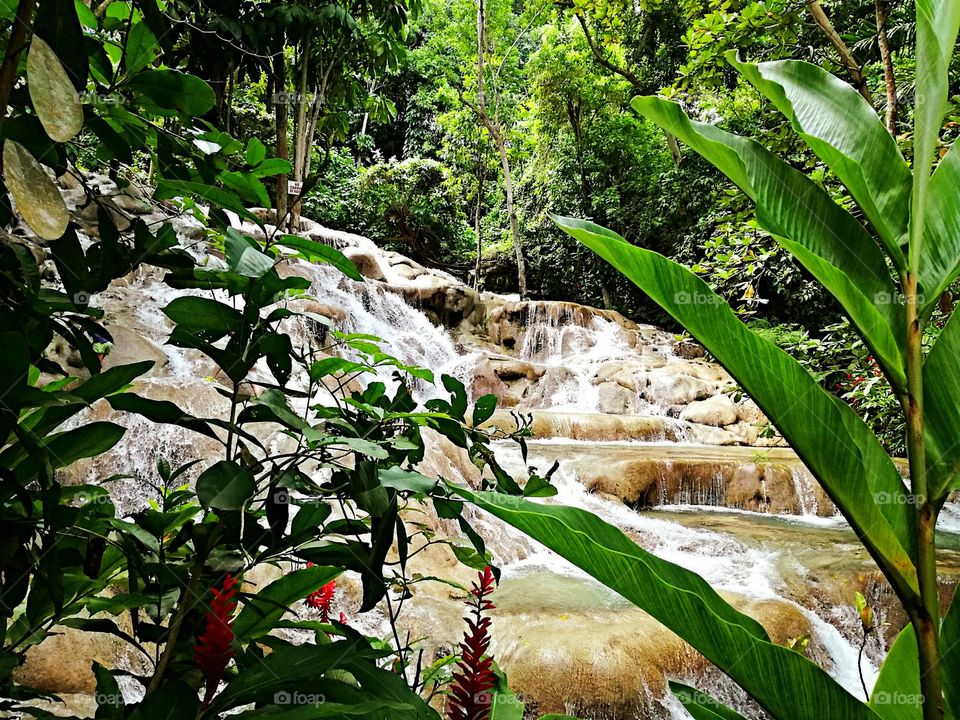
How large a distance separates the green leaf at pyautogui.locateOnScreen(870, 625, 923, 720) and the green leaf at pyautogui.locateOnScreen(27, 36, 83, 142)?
1.04 metres

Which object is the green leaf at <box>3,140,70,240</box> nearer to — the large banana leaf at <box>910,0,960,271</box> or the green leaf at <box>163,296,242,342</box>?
the green leaf at <box>163,296,242,342</box>

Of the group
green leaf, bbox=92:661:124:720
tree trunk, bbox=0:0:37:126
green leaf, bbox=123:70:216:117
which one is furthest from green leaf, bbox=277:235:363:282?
green leaf, bbox=92:661:124:720

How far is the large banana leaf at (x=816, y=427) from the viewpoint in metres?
0.67

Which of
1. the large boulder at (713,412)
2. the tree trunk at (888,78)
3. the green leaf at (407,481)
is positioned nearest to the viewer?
the green leaf at (407,481)

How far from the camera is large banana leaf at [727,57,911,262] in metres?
0.74

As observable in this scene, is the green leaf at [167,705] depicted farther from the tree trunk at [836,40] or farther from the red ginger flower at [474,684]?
the tree trunk at [836,40]

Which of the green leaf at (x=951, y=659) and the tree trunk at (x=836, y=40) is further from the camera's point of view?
the tree trunk at (x=836, y=40)

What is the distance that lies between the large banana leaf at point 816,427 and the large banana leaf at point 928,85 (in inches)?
8.9

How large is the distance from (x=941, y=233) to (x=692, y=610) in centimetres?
58

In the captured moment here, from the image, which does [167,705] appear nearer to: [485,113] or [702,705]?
[702,705]

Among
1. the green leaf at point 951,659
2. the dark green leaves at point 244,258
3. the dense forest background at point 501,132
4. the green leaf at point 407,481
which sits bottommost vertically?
the green leaf at point 951,659

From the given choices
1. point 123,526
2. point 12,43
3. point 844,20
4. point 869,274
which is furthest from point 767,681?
point 844,20

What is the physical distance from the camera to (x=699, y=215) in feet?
45.0

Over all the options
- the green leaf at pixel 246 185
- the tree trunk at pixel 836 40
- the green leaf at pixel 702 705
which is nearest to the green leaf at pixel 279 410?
the green leaf at pixel 246 185
